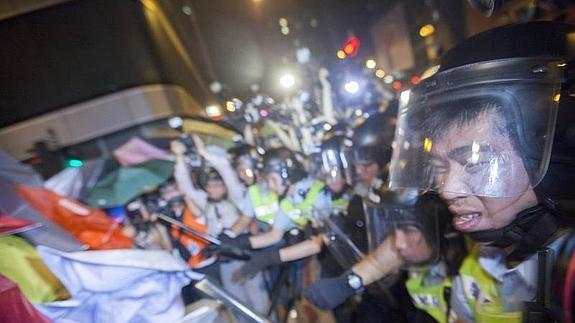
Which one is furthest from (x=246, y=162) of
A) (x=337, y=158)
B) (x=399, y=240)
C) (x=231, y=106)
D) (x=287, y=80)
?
(x=287, y=80)

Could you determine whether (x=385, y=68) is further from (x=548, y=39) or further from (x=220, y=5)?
(x=548, y=39)

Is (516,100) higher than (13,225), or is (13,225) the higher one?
(516,100)

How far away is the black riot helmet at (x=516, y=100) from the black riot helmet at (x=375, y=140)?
3.62ft

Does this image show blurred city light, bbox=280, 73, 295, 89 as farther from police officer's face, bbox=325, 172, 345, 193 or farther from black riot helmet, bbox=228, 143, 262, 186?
police officer's face, bbox=325, 172, 345, 193

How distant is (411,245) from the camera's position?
4.63 feet

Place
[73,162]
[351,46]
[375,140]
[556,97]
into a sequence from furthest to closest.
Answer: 1. [351,46]
2. [73,162]
3. [375,140]
4. [556,97]

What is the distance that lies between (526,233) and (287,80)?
570 cm

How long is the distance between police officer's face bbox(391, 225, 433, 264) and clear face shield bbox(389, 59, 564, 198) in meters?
0.41

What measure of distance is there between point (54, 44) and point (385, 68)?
1246cm

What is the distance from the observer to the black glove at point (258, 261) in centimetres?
210

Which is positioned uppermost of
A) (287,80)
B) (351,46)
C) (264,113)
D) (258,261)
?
(351,46)

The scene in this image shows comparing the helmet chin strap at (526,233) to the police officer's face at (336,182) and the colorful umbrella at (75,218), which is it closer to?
the police officer's face at (336,182)

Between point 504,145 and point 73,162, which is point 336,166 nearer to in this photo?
point 504,145

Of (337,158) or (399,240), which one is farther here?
(337,158)
